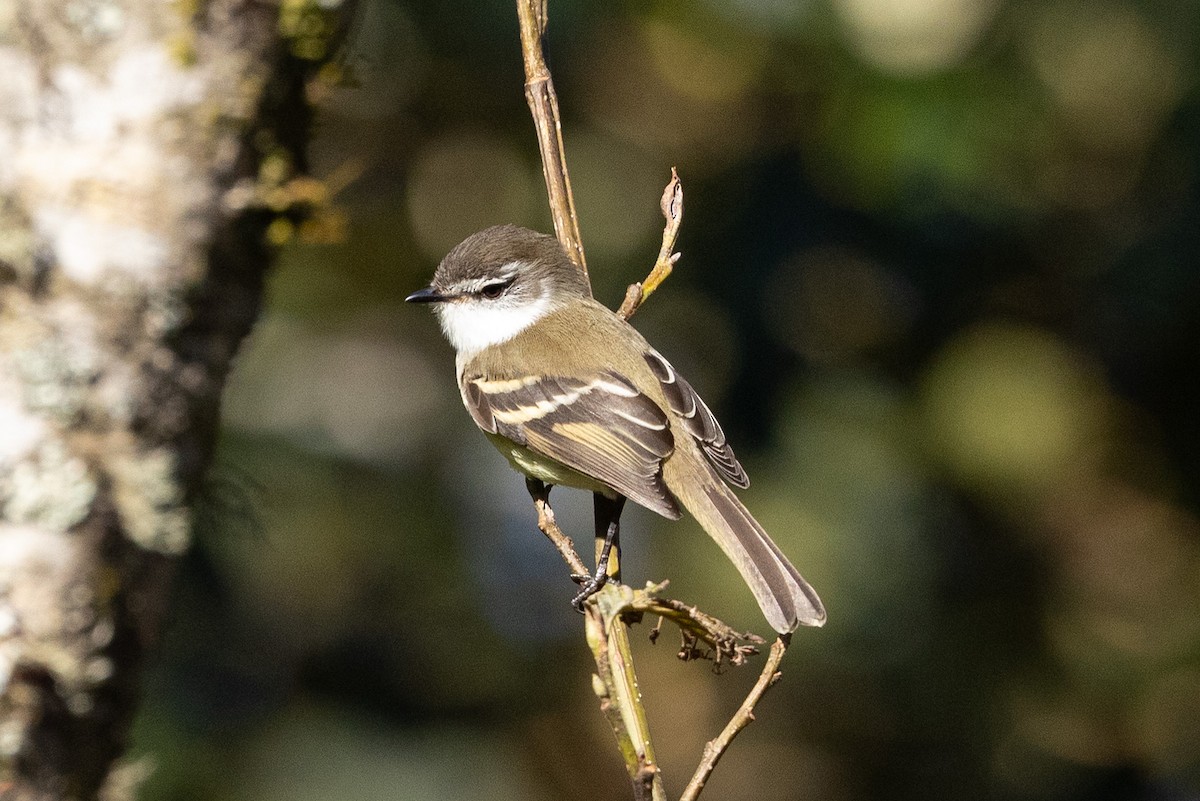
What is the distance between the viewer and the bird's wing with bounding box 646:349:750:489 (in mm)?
3189

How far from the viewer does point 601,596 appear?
5.69 ft

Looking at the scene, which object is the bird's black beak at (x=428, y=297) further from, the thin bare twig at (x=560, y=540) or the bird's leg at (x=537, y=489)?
the thin bare twig at (x=560, y=540)

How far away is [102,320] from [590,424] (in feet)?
3.90

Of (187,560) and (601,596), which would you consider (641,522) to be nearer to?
(187,560)

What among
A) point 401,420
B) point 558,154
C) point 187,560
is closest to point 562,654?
Result: point 401,420

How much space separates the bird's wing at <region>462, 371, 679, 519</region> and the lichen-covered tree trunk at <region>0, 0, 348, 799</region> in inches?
28.9

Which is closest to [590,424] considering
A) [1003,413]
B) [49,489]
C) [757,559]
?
[757,559]

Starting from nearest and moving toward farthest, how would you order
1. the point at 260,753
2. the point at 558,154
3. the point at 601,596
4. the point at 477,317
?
1. the point at 601,596
2. the point at 558,154
3. the point at 477,317
4. the point at 260,753

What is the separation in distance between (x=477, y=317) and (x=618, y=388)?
557mm

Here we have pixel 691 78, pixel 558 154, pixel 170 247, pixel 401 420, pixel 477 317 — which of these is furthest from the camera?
pixel 401 420

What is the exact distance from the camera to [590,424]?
3127 mm

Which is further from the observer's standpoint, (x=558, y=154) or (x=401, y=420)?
(x=401, y=420)

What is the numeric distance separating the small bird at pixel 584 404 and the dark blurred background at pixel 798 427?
1.27 meters

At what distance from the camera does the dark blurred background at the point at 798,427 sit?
4.58m
